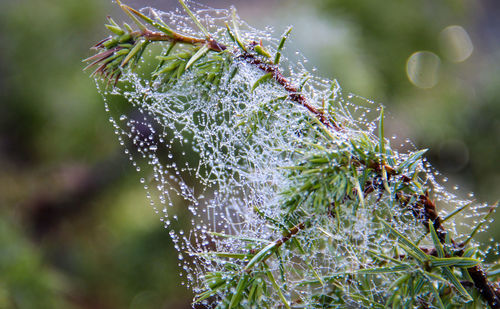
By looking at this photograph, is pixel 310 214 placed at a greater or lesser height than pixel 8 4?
lesser

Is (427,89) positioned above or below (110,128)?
above

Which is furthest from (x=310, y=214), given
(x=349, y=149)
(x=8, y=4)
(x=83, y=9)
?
(x=8, y=4)

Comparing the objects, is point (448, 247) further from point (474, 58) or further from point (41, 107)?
point (474, 58)

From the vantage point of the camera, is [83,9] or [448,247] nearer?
[448,247]

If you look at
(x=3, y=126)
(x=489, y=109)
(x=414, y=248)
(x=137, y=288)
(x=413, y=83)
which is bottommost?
(x=137, y=288)

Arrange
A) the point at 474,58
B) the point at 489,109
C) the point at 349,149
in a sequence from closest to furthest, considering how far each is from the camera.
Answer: the point at 349,149 → the point at 489,109 → the point at 474,58

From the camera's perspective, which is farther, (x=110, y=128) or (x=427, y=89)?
(x=427, y=89)

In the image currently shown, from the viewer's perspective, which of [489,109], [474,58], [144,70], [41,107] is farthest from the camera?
[474,58]
